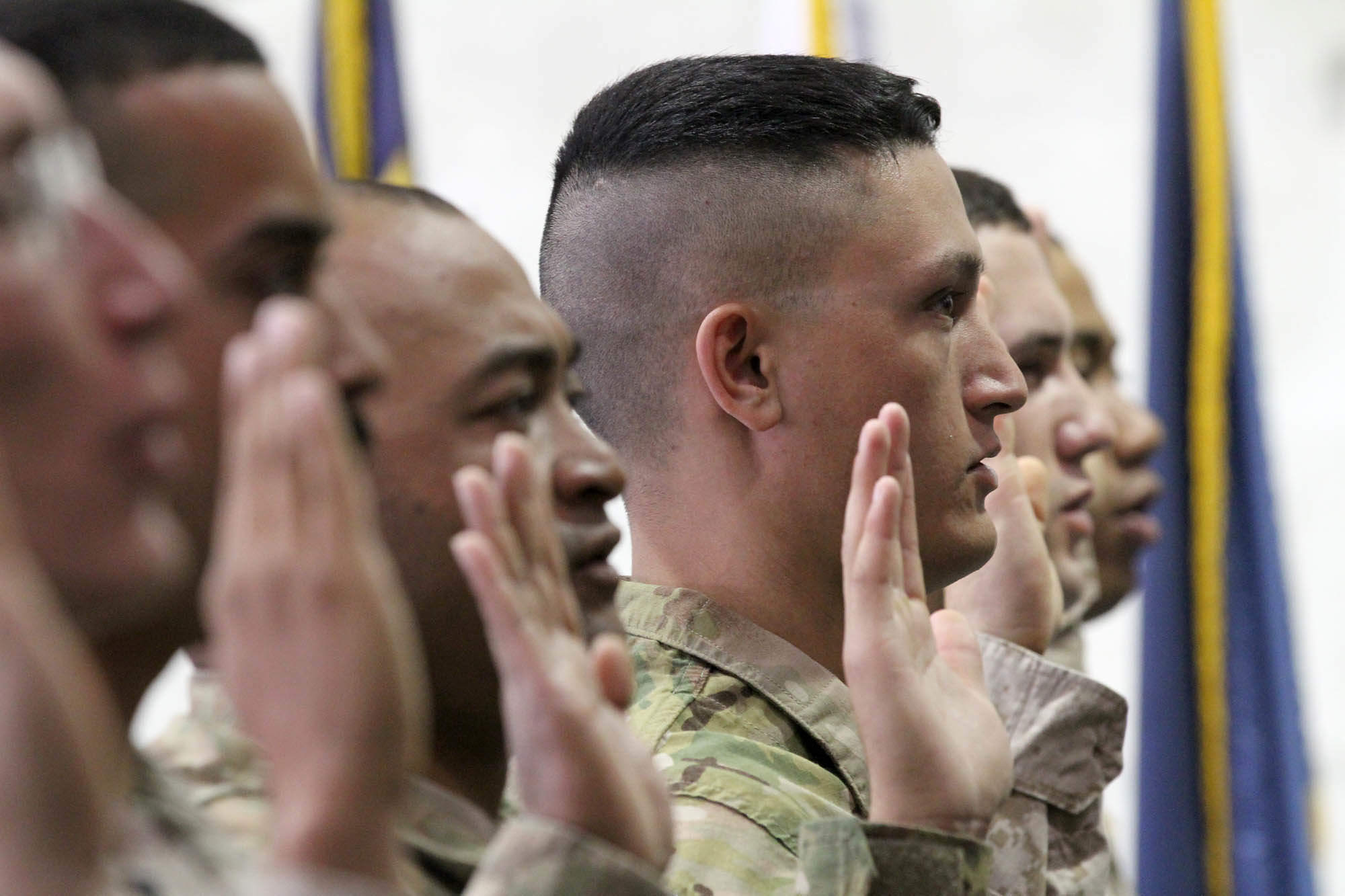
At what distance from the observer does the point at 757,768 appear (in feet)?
4.70

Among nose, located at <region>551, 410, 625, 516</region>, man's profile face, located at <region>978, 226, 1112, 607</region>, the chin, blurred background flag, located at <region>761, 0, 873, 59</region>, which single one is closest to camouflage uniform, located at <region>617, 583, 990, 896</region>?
the chin

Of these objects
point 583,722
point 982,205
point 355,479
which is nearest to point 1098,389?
point 982,205

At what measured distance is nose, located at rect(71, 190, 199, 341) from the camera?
2.30ft

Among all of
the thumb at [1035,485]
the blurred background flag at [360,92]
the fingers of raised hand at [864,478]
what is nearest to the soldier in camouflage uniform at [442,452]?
the fingers of raised hand at [864,478]

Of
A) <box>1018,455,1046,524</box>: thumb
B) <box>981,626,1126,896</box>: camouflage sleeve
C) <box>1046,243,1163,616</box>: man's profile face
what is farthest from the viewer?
<box>1046,243,1163,616</box>: man's profile face

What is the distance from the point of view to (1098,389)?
253cm

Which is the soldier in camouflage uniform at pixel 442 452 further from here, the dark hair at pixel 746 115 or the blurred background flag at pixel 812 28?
the blurred background flag at pixel 812 28

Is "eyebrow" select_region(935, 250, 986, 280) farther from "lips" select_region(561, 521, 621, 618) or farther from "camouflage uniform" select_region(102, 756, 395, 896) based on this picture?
"camouflage uniform" select_region(102, 756, 395, 896)

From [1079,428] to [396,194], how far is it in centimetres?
118

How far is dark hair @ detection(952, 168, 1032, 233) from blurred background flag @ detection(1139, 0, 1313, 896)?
1140mm

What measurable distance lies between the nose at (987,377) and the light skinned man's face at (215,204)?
2.69ft

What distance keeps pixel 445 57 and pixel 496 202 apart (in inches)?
13.1

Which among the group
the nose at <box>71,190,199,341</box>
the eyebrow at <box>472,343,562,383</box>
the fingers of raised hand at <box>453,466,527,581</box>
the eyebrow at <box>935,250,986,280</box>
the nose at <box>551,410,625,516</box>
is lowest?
the nose at <box>551,410,625,516</box>

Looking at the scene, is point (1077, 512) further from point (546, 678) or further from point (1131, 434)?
point (546, 678)
